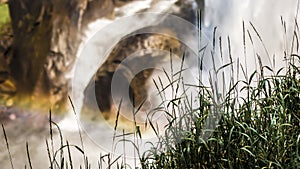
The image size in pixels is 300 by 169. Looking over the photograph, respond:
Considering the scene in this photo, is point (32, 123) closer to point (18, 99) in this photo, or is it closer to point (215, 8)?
point (18, 99)

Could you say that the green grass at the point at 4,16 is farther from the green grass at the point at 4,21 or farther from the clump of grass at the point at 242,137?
the clump of grass at the point at 242,137

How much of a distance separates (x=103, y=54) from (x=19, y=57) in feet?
2.08

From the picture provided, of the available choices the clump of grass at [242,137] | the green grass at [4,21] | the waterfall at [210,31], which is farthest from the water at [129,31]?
the clump of grass at [242,137]

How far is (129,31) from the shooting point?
470cm

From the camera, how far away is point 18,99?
4680 millimetres

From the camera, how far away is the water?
14.6 ft

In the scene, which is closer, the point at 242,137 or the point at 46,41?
the point at 242,137

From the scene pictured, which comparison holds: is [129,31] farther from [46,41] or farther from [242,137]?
[242,137]

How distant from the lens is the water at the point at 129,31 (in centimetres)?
446

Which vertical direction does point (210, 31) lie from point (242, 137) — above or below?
above

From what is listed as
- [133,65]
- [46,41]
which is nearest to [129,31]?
[133,65]

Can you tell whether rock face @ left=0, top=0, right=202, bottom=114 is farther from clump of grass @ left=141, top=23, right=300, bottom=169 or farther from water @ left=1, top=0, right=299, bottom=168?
clump of grass @ left=141, top=23, right=300, bottom=169

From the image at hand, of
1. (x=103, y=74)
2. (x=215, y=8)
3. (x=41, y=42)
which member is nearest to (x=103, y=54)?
(x=103, y=74)

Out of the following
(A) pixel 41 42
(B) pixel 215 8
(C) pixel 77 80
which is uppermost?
(B) pixel 215 8
